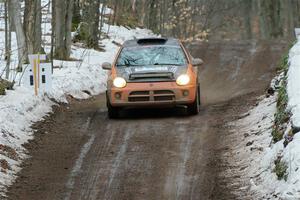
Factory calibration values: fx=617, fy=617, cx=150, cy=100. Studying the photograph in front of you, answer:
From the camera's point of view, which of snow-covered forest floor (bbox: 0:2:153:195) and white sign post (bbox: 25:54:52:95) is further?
white sign post (bbox: 25:54:52:95)

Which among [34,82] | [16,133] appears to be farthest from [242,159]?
[34,82]

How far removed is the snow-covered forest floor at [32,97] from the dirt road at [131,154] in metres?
0.23

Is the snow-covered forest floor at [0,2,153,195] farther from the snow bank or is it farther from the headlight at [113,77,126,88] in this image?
the headlight at [113,77,126,88]

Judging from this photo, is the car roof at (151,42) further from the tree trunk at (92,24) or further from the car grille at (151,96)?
the tree trunk at (92,24)

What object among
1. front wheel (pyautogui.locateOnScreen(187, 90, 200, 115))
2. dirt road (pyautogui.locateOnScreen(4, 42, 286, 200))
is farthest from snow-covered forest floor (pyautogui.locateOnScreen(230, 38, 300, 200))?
front wheel (pyautogui.locateOnScreen(187, 90, 200, 115))

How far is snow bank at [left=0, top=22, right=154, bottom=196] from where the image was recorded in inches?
385

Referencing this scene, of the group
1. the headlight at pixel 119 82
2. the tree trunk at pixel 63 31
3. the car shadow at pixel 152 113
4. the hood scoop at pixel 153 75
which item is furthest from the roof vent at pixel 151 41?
the tree trunk at pixel 63 31

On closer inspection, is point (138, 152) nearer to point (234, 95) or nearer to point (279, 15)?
point (234, 95)

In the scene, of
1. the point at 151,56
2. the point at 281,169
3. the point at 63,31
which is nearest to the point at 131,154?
the point at 281,169

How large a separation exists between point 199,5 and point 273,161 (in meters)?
44.2

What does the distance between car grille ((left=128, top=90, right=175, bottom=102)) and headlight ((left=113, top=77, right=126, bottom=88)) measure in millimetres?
279

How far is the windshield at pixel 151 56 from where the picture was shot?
1358 cm

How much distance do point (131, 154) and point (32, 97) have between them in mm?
4329

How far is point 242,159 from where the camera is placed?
369 inches
